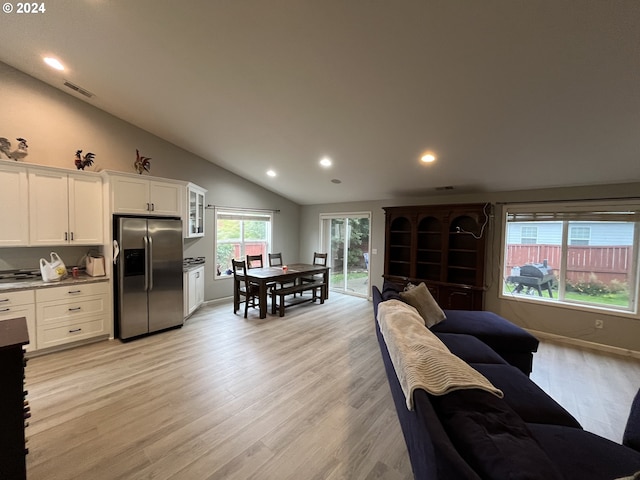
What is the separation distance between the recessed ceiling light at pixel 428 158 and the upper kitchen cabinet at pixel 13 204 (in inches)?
196

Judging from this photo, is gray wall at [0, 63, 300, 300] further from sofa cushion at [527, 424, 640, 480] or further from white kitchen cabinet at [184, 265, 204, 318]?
sofa cushion at [527, 424, 640, 480]

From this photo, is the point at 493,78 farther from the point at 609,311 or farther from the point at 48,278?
the point at 48,278

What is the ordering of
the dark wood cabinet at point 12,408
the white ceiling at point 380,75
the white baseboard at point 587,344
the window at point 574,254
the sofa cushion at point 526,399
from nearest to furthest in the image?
the dark wood cabinet at point 12,408 < the sofa cushion at point 526,399 < the white ceiling at point 380,75 < the white baseboard at point 587,344 < the window at point 574,254

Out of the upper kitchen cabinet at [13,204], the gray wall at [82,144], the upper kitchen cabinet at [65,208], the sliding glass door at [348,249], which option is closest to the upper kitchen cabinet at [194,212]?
the gray wall at [82,144]

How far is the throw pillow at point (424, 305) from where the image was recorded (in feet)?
9.60

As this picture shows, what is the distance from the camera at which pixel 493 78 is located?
231cm

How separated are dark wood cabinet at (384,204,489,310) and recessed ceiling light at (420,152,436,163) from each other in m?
1.15

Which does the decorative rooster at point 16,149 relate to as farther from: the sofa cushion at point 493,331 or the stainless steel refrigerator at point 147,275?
the sofa cushion at point 493,331

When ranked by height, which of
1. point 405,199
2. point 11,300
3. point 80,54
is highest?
point 80,54

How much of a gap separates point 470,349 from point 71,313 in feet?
14.9

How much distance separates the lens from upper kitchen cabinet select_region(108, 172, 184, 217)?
3561mm

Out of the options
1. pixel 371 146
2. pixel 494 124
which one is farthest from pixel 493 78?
pixel 371 146

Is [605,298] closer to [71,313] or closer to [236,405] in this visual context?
[236,405]

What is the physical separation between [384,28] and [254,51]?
3.76 feet
